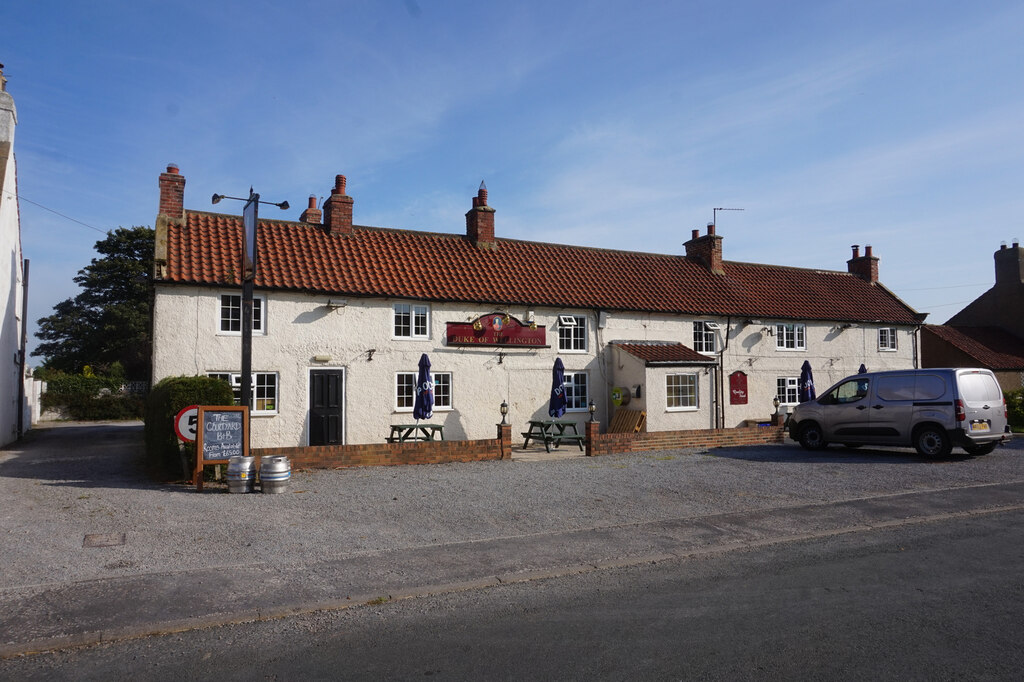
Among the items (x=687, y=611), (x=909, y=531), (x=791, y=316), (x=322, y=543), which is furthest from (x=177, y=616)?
(x=791, y=316)

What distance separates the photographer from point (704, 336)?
24688 mm

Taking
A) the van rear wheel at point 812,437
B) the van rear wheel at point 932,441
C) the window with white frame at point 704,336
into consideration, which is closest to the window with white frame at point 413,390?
the window with white frame at point 704,336

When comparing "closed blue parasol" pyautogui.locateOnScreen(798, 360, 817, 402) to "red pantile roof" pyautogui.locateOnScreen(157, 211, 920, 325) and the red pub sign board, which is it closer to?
"red pantile roof" pyautogui.locateOnScreen(157, 211, 920, 325)

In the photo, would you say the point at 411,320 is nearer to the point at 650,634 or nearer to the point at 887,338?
the point at 650,634

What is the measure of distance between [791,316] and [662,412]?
312 inches

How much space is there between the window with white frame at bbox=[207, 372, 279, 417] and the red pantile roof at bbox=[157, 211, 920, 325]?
2287 millimetres

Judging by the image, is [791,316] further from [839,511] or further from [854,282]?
[839,511]

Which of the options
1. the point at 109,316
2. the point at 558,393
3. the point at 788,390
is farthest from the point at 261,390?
the point at 109,316

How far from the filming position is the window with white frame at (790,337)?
26.1 m

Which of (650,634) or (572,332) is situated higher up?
(572,332)

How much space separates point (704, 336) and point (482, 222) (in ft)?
28.5

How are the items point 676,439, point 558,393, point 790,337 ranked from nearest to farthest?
point 676,439, point 558,393, point 790,337

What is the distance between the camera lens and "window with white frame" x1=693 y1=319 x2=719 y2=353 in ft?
80.3

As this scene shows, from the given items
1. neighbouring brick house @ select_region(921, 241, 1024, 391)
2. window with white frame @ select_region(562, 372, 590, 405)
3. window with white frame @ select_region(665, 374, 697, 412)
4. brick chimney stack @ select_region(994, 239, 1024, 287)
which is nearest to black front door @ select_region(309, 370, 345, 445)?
window with white frame @ select_region(562, 372, 590, 405)
